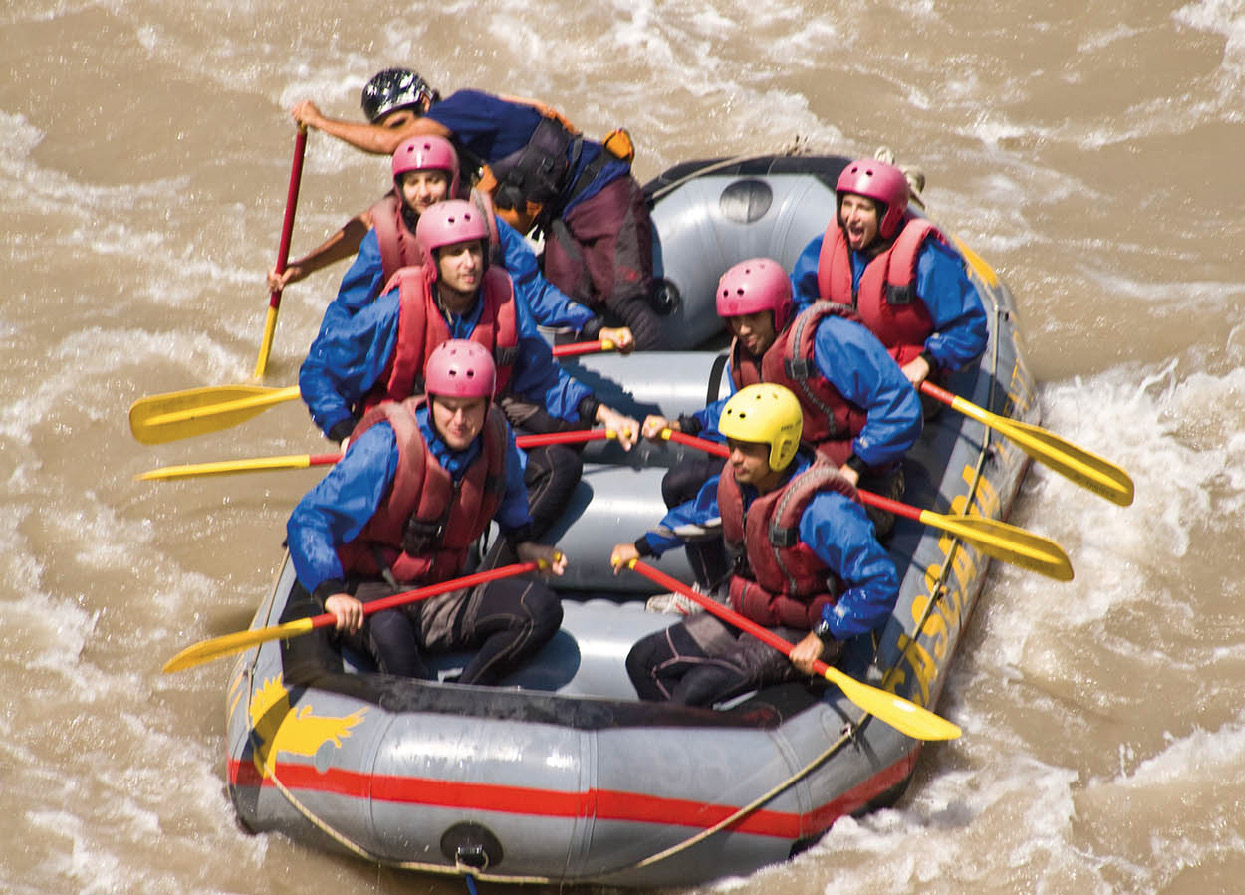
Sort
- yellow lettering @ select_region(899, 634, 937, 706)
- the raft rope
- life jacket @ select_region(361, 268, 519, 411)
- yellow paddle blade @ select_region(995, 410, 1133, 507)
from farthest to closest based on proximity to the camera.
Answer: the raft rope
yellow paddle blade @ select_region(995, 410, 1133, 507)
life jacket @ select_region(361, 268, 519, 411)
yellow lettering @ select_region(899, 634, 937, 706)

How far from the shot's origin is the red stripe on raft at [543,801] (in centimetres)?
388

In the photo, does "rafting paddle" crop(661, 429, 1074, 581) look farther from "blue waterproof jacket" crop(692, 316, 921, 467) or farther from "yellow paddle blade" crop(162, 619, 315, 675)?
"yellow paddle blade" crop(162, 619, 315, 675)

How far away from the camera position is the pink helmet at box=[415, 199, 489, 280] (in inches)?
179

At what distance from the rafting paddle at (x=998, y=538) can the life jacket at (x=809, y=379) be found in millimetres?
213

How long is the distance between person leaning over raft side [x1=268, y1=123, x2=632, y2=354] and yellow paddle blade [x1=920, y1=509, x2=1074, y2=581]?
1414mm

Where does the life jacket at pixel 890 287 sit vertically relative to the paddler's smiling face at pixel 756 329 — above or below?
above

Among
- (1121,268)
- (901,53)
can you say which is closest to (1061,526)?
(1121,268)

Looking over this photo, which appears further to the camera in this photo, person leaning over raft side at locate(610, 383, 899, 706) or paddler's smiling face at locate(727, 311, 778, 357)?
paddler's smiling face at locate(727, 311, 778, 357)

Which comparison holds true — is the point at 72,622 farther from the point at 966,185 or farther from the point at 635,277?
the point at 966,185

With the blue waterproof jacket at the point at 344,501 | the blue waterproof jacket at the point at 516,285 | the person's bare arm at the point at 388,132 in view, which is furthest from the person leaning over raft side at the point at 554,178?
the blue waterproof jacket at the point at 344,501

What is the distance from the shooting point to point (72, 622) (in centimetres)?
548

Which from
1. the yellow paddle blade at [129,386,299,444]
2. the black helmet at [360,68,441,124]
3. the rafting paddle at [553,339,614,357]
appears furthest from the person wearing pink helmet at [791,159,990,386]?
the yellow paddle blade at [129,386,299,444]

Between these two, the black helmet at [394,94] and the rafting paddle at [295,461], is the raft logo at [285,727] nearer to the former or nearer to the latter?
the rafting paddle at [295,461]

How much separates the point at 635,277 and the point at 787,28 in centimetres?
461
